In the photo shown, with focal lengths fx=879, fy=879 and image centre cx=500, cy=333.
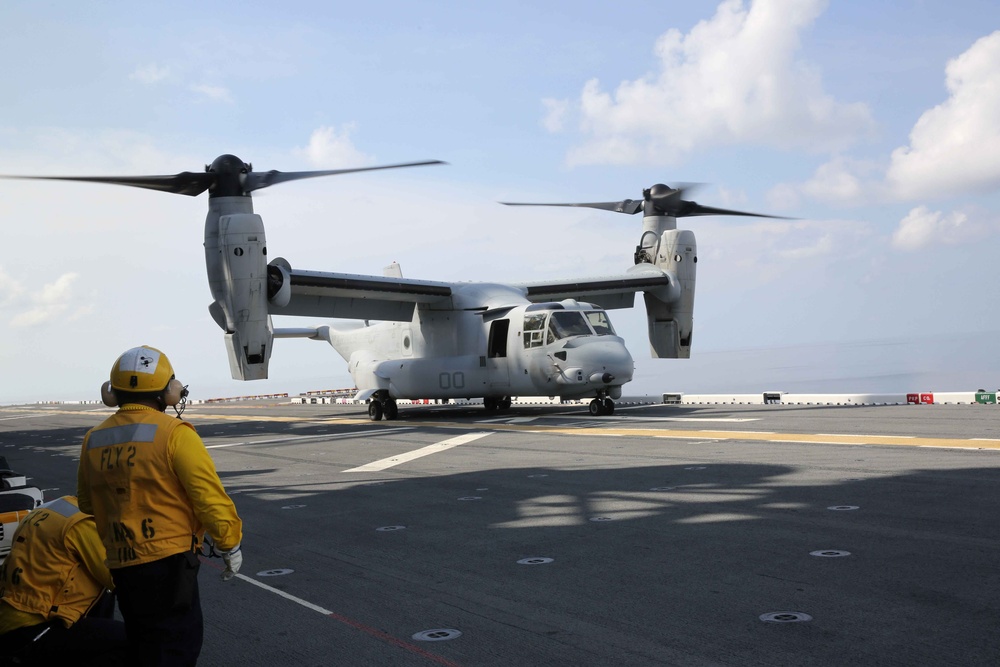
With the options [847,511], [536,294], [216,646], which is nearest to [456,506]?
[847,511]

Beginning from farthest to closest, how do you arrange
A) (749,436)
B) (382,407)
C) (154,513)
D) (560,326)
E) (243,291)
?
(382,407), (560,326), (243,291), (749,436), (154,513)

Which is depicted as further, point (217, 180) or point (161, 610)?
point (217, 180)

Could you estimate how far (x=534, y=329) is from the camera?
2298 cm

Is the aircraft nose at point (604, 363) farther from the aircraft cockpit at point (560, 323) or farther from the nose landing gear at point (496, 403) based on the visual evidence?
the nose landing gear at point (496, 403)

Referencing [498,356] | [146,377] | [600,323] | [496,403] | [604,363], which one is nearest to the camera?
[146,377]

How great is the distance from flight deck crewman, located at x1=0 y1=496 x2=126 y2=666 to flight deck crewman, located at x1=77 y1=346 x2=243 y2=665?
134 millimetres

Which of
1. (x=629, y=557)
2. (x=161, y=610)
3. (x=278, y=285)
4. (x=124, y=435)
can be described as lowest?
(x=629, y=557)

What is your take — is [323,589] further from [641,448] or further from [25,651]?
[641,448]

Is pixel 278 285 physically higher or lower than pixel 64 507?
higher

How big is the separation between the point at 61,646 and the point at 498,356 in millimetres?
20351

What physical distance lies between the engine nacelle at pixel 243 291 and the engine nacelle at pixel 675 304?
41.1ft

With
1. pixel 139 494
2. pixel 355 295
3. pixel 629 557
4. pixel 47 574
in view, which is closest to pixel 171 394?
pixel 139 494

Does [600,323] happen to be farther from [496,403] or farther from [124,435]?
[124,435]

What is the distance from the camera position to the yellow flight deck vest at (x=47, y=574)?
390 centimetres
